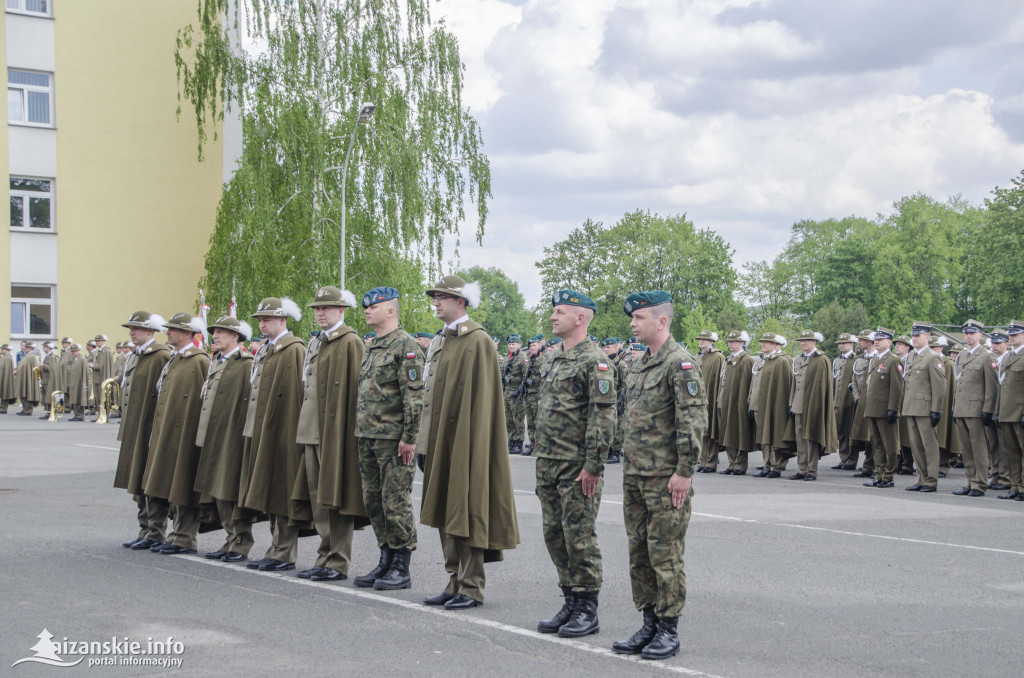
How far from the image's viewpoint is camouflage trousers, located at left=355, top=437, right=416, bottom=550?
8133mm

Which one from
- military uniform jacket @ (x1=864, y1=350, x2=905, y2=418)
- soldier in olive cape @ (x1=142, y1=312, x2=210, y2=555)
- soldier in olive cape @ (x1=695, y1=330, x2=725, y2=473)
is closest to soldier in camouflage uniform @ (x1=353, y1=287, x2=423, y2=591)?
soldier in olive cape @ (x1=142, y1=312, x2=210, y2=555)

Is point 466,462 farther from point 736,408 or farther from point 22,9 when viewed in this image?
point 22,9

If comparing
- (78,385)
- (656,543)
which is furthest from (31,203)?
(656,543)

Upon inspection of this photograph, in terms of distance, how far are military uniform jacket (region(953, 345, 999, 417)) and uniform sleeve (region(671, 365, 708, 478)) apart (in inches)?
422

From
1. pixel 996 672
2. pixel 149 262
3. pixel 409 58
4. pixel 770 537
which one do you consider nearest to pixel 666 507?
pixel 996 672

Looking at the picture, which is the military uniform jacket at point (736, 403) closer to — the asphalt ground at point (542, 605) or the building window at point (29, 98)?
the asphalt ground at point (542, 605)

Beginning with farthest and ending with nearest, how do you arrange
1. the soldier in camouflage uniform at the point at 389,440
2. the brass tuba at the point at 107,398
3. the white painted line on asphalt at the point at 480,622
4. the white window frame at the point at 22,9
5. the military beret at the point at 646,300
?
the white window frame at the point at 22,9 < the brass tuba at the point at 107,398 < the soldier in camouflage uniform at the point at 389,440 < the military beret at the point at 646,300 < the white painted line on asphalt at the point at 480,622

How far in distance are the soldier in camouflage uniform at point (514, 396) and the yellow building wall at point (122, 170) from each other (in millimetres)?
21968

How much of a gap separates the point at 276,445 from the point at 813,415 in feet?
35.6

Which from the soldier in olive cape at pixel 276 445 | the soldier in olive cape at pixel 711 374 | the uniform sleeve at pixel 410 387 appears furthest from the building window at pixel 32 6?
the uniform sleeve at pixel 410 387

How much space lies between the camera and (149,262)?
40.8 m

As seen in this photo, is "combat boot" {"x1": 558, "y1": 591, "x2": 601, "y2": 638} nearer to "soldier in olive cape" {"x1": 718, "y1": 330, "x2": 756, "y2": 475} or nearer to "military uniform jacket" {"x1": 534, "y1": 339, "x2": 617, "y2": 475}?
"military uniform jacket" {"x1": 534, "y1": 339, "x2": 617, "y2": 475}

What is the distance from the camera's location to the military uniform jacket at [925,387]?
1580cm

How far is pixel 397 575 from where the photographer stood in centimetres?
822
